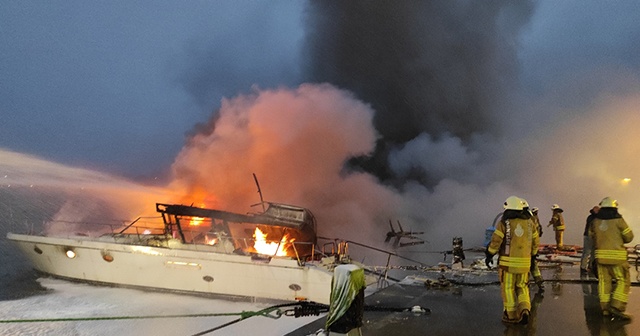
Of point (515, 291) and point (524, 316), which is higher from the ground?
point (515, 291)

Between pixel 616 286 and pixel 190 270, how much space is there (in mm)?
11688

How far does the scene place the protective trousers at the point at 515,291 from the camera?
15.8 feet

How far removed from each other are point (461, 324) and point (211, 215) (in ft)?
39.3

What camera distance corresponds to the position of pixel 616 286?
5.23m

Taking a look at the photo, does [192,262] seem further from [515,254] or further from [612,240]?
[612,240]

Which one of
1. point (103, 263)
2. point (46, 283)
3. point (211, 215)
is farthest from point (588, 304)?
point (46, 283)

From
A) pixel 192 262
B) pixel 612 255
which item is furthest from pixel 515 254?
pixel 192 262

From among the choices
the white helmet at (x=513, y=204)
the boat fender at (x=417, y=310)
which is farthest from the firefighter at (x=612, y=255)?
the boat fender at (x=417, y=310)

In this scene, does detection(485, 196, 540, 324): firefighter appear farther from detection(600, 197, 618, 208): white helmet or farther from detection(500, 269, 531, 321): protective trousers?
detection(600, 197, 618, 208): white helmet

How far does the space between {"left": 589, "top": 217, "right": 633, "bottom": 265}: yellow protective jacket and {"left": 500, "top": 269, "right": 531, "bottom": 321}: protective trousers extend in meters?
1.27

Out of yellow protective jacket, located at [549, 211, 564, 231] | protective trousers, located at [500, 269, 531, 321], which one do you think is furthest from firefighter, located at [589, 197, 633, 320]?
yellow protective jacket, located at [549, 211, 564, 231]

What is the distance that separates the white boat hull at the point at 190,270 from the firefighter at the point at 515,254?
7.09m

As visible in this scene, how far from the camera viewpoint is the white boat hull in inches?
473

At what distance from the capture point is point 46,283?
1570 centimetres
